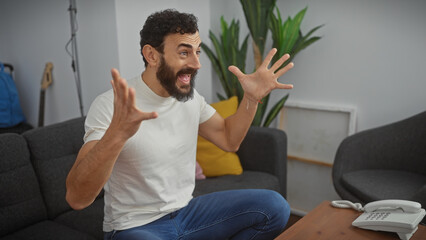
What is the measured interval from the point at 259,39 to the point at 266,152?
75cm

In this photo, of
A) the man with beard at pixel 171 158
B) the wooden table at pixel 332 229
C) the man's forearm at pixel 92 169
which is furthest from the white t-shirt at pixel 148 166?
the wooden table at pixel 332 229

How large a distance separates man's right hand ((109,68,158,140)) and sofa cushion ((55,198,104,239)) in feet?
2.81

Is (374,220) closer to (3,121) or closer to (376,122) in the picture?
(376,122)

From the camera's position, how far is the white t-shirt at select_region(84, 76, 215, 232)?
4.82 feet

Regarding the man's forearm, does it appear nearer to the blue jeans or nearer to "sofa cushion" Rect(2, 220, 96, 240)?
the blue jeans

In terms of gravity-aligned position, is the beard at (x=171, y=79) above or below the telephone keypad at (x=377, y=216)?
above

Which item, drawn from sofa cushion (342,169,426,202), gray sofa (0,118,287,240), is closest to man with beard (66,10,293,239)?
gray sofa (0,118,287,240)

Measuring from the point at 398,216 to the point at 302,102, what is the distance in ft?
4.88

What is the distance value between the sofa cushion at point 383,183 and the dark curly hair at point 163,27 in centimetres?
122

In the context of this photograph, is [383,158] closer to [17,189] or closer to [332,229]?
[332,229]

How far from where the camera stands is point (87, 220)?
6.26ft

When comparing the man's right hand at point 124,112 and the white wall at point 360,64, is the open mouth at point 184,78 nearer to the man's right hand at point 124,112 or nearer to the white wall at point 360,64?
the man's right hand at point 124,112

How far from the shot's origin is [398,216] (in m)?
1.48

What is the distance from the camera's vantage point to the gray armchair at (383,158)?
2248 mm
